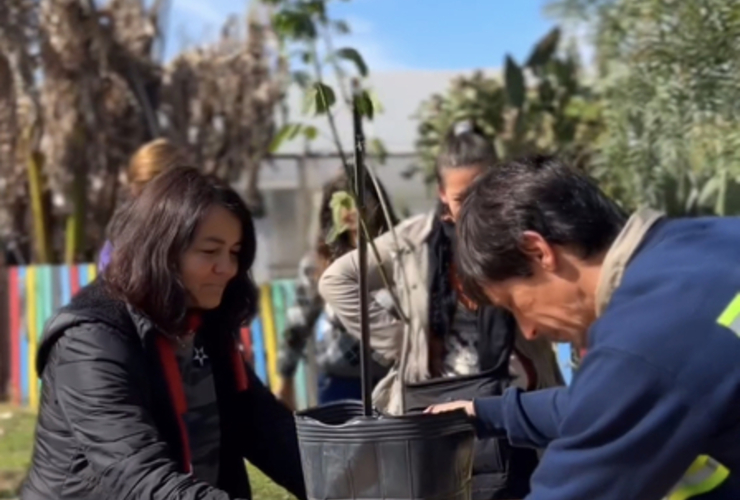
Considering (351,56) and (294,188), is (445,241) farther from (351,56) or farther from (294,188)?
(294,188)

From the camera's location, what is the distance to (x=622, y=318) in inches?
76.0

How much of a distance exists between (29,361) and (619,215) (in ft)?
29.3

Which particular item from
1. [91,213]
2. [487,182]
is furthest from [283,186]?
[487,182]

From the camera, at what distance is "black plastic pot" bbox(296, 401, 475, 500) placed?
7.64ft

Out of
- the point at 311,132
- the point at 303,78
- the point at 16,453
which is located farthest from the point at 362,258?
the point at 16,453

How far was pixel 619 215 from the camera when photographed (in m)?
2.21

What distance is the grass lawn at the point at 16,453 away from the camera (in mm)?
4551

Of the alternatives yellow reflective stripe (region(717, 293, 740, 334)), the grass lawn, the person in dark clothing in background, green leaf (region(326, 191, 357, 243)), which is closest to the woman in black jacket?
green leaf (region(326, 191, 357, 243))

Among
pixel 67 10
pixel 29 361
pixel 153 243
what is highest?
pixel 67 10

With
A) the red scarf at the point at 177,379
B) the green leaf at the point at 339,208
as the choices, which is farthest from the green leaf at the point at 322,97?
the red scarf at the point at 177,379

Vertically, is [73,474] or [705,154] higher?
[705,154]

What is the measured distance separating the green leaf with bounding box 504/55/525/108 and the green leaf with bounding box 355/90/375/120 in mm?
4607

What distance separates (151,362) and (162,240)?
259 millimetres

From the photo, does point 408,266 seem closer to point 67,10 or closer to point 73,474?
point 73,474
